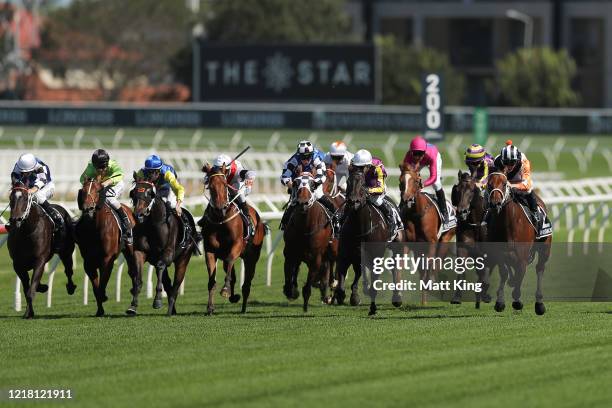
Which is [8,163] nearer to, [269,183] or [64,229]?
[269,183]

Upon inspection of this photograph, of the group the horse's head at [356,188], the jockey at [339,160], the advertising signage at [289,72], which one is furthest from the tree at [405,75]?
the horse's head at [356,188]

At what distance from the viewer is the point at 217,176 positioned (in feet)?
49.8

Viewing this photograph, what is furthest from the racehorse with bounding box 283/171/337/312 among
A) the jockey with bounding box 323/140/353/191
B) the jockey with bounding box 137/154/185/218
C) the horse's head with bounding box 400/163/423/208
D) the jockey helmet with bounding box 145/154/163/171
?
the jockey with bounding box 323/140/353/191

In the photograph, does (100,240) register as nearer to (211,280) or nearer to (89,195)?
(89,195)

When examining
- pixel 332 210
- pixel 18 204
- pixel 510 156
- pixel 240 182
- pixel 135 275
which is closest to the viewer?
Result: pixel 18 204

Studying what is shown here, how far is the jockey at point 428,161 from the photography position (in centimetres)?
1608

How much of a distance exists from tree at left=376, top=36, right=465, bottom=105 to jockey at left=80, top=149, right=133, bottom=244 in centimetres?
4624

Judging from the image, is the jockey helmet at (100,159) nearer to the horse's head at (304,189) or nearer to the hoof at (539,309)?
the horse's head at (304,189)

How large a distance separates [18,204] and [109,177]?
4.08ft

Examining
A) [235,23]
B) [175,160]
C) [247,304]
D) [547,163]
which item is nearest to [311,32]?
[235,23]

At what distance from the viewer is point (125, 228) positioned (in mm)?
15516

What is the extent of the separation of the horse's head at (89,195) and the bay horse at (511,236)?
377 cm

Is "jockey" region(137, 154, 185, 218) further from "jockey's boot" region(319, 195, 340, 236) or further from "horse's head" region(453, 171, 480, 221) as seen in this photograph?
"horse's head" region(453, 171, 480, 221)

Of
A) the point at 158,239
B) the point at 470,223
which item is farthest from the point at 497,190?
the point at 158,239
